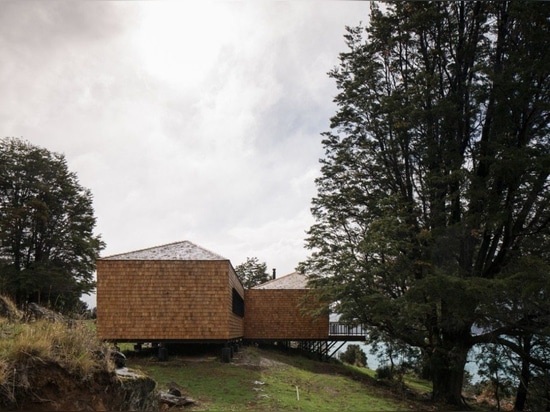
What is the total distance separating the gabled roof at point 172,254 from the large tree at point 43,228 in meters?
12.0

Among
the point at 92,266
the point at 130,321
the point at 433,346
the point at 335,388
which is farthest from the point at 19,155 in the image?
the point at 433,346

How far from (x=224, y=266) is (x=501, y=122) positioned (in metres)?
10.3

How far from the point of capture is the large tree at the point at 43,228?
2520cm

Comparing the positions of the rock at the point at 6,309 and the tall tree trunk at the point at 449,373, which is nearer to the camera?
the rock at the point at 6,309

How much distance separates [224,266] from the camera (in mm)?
15312

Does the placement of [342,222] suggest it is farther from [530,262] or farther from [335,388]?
[530,262]

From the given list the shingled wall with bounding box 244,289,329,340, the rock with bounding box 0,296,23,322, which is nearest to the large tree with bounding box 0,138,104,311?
the shingled wall with bounding box 244,289,329,340

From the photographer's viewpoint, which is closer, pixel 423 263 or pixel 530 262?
pixel 530 262

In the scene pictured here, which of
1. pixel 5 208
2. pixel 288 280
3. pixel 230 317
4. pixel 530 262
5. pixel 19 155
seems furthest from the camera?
pixel 19 155

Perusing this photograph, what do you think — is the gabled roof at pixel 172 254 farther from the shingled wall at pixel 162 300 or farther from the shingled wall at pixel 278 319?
the shingled wall at pixel 278 319

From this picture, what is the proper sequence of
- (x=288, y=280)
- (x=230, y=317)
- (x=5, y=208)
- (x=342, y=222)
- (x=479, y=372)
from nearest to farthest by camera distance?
(x=479, y=372) → (x=230, y=317) → (x=342, y=222) → (x=288, y=280) → (x=5, y=208)

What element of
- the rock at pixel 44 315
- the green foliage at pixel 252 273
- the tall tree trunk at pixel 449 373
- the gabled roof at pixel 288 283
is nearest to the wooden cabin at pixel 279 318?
the gabled roof at pixel 288 283

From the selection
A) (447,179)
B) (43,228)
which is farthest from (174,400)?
(43,228)

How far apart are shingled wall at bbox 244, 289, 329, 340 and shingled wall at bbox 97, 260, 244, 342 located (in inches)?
303
